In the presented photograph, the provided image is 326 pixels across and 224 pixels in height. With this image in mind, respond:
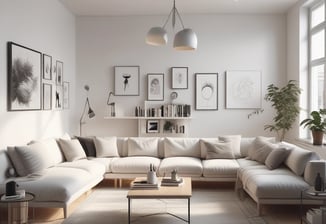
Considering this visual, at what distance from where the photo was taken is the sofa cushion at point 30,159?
5.01 m

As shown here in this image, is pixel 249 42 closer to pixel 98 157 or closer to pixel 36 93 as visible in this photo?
pixel 98 157

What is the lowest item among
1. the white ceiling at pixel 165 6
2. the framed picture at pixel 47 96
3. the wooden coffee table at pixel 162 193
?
the wooden coffee table at pixel 162 193

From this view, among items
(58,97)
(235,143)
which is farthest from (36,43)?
(235,143)

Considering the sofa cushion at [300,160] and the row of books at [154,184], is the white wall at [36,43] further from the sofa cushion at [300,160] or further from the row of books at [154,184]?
the sofa cushion at [300,160]

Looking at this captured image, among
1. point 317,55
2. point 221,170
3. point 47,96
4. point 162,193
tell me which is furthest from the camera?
point 317,55

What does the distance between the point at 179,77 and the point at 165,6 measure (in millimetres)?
1466

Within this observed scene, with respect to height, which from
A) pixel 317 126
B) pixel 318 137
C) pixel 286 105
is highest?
pixel 286 105

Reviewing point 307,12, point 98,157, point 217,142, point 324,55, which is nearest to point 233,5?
point 307,12

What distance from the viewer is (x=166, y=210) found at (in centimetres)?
502

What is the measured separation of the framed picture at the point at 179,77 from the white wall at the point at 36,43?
2.03m

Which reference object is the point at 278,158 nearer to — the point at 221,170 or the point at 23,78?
the point at 221,170

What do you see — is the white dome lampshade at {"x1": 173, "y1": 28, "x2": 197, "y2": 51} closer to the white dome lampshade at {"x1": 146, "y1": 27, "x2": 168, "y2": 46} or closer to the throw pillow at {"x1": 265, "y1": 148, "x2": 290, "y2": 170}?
the white dome lampshade at {"x1": 146, "y1": 27, "x2": 168, "y2": 46}

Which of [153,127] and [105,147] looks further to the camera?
[153,127]

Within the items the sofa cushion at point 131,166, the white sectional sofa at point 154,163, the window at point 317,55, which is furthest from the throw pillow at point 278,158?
the sofa cushion at point 131,166
